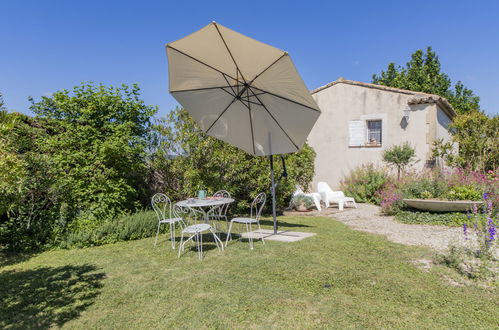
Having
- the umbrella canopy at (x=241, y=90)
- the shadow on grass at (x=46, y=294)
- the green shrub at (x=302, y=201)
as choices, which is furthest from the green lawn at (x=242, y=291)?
the green shrub at (x=302, y=201)

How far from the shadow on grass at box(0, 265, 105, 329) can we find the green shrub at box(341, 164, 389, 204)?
10.6 m

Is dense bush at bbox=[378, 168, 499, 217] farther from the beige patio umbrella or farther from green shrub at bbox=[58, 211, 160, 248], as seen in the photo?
green shrub at bbox=[58, 211, 160, 248]

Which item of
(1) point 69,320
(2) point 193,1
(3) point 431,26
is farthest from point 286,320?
(3) point 431,26

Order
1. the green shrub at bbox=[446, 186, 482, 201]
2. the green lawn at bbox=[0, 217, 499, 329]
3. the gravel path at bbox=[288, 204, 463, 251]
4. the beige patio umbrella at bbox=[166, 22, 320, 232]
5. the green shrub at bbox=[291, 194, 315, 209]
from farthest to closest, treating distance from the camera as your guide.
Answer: the green shrub at bbox=[291, 194, 315, 209] < the green shrub at bbox=[446, 186, 482, 201] < the gravel path at bbox=[288, 204, 463, 251] < the beige patio umbrella at bbox=[166, 22, 320, 232] < the green lawn at bbox=[0, 217, 499, 329]

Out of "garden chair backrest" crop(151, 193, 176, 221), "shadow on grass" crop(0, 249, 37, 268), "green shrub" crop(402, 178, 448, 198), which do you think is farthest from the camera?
"green shrub" crop(402, 178, 448, 198)

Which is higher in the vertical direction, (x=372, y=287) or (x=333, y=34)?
(x=333, y=34)

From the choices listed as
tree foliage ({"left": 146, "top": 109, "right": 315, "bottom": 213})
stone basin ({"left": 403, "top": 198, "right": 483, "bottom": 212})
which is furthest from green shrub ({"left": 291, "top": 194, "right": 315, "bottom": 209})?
stone basin ({"left": 403, "top": 198, "right": 483, "bottom": 212})

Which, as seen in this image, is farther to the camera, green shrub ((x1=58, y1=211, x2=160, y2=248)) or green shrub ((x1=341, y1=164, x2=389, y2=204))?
green shrub ((x1=341, y1=164, x2=389, y2=204))

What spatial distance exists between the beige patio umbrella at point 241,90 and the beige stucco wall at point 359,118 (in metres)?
8.15

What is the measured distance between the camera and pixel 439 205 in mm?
8102

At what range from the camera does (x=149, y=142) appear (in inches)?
338

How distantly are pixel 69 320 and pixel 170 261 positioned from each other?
2.03 meters

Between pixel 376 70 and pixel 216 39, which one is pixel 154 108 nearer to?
pixel 216 39

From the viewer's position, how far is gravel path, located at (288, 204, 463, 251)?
610 cm
